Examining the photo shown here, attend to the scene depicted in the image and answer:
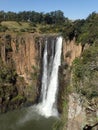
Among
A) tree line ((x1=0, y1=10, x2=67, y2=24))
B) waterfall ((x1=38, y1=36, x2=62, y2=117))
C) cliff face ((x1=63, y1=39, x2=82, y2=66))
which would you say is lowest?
waterfall ((x1=38, y1=36, x2=62, y2=117))

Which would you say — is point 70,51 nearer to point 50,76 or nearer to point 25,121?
point 50,76

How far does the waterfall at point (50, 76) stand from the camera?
38.6m

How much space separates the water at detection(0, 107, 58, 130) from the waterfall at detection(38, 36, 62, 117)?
2220mm

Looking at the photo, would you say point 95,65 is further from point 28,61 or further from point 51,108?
point 28,61

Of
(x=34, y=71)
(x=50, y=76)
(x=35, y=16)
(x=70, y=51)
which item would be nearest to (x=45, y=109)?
(x=50, y=76)

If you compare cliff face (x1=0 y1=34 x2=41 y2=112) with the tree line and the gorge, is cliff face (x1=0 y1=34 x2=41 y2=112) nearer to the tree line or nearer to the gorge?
the gorge

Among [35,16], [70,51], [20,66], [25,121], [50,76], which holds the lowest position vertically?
[25,121]

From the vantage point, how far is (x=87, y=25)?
3788 cm

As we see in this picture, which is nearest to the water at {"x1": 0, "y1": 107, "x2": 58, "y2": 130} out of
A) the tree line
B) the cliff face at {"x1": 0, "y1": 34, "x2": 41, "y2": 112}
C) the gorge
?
the gorge

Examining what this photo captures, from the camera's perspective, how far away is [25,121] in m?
34.0

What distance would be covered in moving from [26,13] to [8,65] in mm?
49818

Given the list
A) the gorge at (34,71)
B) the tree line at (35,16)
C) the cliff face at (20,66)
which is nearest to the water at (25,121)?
the gorge at (34,71)

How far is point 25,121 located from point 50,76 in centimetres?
808

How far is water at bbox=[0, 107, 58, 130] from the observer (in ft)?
106
